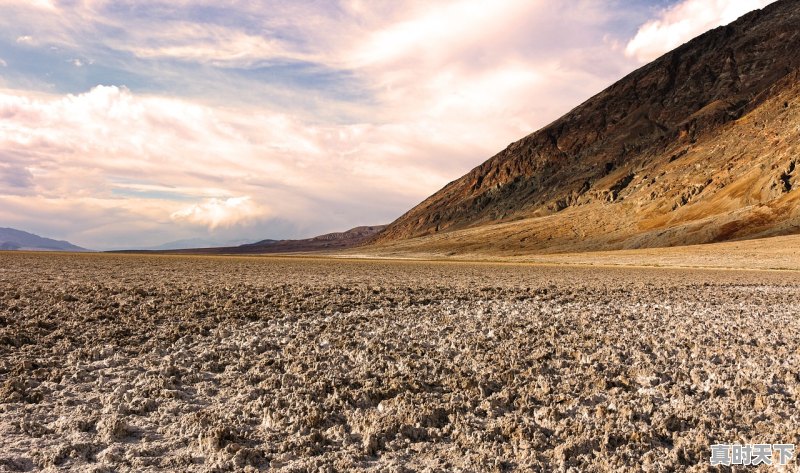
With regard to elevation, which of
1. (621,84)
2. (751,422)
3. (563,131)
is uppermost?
(621,84)

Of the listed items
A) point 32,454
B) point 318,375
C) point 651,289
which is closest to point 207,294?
point 318,375

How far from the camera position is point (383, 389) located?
7.66 meters

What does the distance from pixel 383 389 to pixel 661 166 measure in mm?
128587

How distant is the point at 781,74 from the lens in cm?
12131

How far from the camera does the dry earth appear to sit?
18.4ft

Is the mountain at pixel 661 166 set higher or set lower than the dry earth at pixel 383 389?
higher

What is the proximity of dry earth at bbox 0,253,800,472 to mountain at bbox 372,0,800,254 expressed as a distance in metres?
80.9

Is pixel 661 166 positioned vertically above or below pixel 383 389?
above

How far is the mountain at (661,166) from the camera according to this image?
8850 centimetres

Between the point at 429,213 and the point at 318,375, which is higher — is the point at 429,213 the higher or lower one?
the higher one

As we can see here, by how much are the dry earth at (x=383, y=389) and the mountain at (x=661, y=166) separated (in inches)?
3186

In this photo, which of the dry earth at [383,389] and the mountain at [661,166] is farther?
the mountain at [661,166]

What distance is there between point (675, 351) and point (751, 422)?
3.88 meters

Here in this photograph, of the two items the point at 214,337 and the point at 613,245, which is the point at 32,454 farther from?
the point at 613,245
